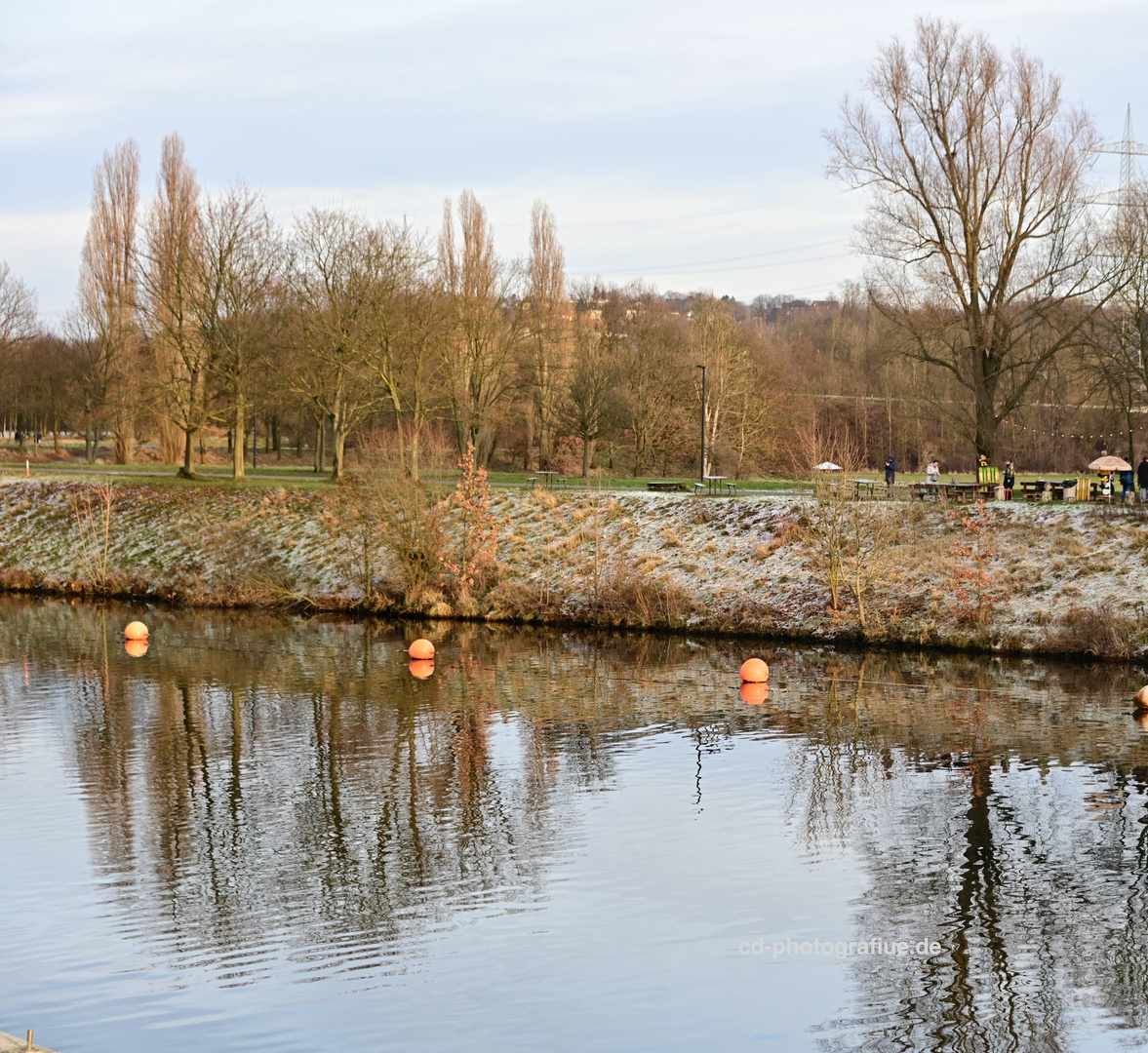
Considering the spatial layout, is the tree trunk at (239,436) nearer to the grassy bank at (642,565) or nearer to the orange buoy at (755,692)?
the grassy bank at (642,565)

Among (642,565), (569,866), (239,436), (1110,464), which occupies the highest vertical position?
(239,436)

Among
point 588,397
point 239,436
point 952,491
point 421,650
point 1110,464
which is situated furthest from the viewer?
point 588,397

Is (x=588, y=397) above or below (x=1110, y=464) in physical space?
above

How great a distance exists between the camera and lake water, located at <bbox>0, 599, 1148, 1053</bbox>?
9984mm

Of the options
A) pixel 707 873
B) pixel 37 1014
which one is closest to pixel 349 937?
pixel 37 1014

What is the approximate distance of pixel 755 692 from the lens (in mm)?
23828

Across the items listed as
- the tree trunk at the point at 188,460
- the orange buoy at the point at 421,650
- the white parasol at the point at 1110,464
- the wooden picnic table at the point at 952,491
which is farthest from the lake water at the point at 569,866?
the tree trunk at the point at 188,460

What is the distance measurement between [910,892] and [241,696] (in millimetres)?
14136

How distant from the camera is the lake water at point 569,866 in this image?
9.98 metres
